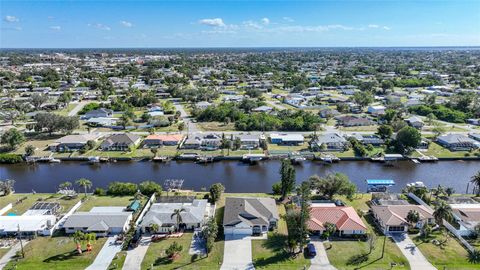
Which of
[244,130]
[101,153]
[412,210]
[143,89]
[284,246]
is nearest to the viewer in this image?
[284,246]

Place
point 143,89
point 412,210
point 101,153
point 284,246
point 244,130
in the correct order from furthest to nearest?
1. point 143,89
2. point 244,130
3. point 101,153
4. point 412,210
5. point 284,246

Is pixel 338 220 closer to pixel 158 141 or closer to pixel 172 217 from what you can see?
pixel 172 217

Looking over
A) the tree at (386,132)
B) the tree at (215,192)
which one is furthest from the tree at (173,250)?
the tree at (386,132)

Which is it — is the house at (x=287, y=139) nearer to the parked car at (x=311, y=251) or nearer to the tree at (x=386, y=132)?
the tree at (x=386, y=132)

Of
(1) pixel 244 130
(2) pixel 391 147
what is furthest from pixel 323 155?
(1) pixel 244 130

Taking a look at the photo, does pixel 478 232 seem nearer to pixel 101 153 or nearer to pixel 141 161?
pixel 141 161

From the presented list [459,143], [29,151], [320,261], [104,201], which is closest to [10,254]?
[104,201]
